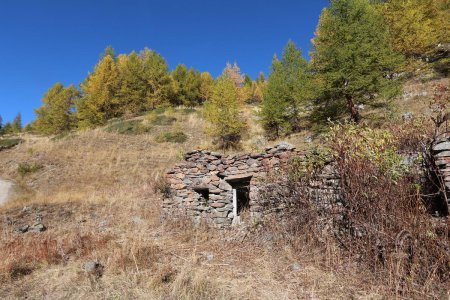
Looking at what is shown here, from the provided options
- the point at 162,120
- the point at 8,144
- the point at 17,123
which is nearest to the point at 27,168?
the point at 8,144

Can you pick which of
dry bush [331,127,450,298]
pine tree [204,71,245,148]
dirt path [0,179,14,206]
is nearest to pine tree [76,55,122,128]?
dirt path [0,179,14,206]

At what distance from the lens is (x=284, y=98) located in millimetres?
19641

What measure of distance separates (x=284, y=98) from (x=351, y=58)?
5745 millimetres

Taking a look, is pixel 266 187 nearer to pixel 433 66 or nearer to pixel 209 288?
pixel 209 288

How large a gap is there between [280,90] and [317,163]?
14258 millimetres

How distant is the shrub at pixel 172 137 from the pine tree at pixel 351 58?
1107 cm

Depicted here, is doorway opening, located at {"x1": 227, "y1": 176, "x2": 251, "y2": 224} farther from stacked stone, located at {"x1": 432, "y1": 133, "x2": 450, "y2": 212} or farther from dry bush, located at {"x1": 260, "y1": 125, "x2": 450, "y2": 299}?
stacked stone, located at {"x1": 432, "y1": 133, "x2": 450, "y2": 212}

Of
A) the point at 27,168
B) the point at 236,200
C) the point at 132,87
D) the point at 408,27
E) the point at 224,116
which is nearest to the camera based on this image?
the point at 236,200

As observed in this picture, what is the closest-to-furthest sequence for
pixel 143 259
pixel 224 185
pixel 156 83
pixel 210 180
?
pixel 143 259
pixel 224 185
pixel 210 180
pixel 156 83

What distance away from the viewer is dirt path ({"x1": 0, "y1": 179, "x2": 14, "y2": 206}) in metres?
12.9

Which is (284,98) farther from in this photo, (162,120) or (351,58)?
(162,120)

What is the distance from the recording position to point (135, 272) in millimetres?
5113

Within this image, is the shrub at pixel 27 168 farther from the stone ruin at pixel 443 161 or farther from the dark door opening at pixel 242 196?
the stone ruin at pixel 443 161

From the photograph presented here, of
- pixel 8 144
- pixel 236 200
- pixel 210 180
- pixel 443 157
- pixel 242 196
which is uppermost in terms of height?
pixel 8 144
